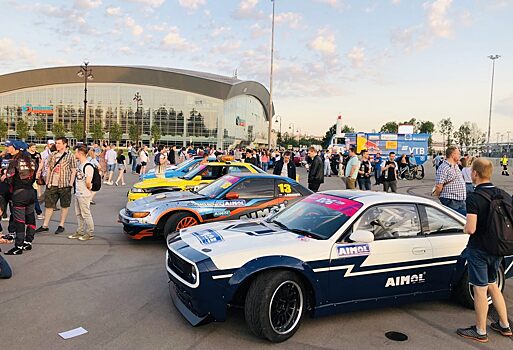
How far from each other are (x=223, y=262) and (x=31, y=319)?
210 cm

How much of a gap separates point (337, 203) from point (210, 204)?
3.16 metres

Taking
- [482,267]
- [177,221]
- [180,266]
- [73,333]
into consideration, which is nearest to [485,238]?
[482,267]

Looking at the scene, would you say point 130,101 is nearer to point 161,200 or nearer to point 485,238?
point 161,200

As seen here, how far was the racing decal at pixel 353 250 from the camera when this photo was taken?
4125mm

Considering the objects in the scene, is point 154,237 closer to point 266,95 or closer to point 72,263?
point 72,263

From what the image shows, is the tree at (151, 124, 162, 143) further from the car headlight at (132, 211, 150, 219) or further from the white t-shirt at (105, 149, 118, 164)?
the car headlight at (132, 211, 150, 219)

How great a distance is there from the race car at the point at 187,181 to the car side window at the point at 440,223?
5770 mm

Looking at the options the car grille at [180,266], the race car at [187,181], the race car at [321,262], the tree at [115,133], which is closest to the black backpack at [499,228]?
the race car at [321,262]

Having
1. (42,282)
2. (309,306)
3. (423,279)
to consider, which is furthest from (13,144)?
(423,279)

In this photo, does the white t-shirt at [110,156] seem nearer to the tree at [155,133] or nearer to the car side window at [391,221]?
the car side window at [391,221]

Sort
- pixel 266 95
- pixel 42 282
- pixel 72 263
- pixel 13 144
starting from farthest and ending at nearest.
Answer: pixel 266 95 → pixel 13 144 → pixel 72 263 → pixel 42 282

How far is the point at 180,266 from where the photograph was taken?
4090mm

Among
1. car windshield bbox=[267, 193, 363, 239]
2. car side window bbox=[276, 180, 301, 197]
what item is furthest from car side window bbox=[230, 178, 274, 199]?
car windshield bbox=[267, 193, 363, 239]

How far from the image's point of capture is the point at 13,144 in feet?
22.3
